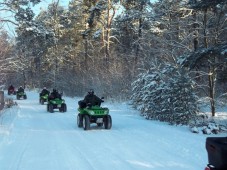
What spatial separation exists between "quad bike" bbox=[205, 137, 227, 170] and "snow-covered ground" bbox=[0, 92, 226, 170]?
10.3 ft

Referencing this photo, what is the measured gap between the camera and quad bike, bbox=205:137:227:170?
4.51 m

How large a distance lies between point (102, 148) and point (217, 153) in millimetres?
6150

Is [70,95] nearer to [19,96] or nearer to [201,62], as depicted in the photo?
[19,96]

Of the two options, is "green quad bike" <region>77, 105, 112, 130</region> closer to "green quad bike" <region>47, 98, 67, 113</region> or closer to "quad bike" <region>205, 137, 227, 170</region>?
"green quad bike" <region>47, 98, 67, 113</region>

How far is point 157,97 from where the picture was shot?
56.5ft

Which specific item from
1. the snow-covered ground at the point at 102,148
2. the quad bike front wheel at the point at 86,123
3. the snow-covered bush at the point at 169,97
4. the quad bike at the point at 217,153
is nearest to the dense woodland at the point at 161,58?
the snow-covered bush at the point at 169,97

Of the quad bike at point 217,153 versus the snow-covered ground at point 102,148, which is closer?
the quad bike at point 217,153

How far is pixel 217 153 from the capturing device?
4598 mm

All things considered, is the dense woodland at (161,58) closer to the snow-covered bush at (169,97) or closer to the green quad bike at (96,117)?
the snow-covered bush at (169,97)

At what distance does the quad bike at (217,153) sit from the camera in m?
4.51

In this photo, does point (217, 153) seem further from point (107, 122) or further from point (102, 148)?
point (107, 122)

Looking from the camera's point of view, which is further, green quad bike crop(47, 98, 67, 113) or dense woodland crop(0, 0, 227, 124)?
green quad bike crop(47, 98, 67, 113)

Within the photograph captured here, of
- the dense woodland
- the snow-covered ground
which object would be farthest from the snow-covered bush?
the snow-covered ground

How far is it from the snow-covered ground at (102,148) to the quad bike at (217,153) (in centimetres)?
313
